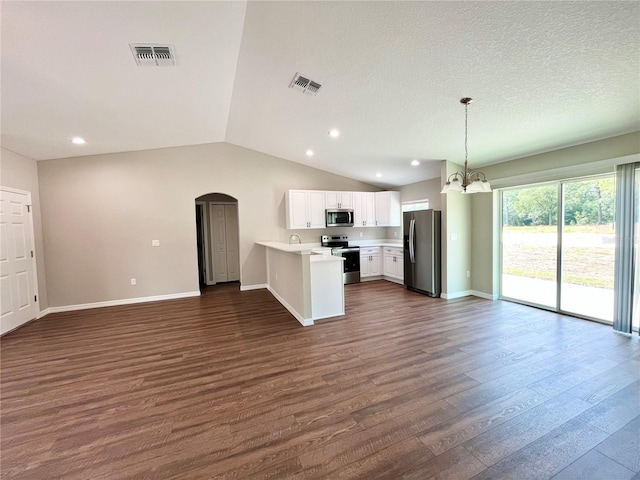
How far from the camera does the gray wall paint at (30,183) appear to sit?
3857 mm

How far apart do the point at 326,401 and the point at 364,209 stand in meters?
5.22

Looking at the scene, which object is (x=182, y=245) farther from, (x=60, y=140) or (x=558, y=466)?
(x=558, y=466)

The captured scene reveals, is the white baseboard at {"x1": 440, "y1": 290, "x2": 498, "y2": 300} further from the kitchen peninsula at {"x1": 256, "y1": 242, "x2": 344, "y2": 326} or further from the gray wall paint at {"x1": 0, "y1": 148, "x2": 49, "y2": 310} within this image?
Answer: the gray wall paint at {"x1": 0, "y1": 148, "x2": 49, "y2": 310}

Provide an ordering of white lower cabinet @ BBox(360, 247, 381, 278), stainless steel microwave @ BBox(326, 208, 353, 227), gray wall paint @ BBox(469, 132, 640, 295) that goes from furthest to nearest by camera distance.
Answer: white lower cabinet @ BBox(360, 247, 381, 278) < stainless steel microwave @ BBox(326, 208, 353, 227) < gray wall paint @ BBox(469, 132, 640, 295)

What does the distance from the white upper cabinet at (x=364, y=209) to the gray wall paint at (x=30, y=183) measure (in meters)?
6.19

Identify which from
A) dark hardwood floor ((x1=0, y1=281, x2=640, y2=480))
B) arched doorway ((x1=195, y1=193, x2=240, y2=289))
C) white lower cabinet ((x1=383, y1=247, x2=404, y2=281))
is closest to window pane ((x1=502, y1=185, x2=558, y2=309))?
dark hardwood floor ((x1=0, y1=281, x2=640, y2=480))

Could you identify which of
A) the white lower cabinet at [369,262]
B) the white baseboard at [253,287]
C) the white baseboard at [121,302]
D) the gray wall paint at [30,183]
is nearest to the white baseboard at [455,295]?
the white lower cabinet at [369,262]

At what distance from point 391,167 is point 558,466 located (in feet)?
16.4

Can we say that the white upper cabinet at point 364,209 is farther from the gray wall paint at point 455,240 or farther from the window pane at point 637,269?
the window pane at point 637,269

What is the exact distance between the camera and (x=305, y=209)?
608 cm

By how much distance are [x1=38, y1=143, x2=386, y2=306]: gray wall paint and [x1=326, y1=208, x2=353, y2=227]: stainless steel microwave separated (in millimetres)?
1292

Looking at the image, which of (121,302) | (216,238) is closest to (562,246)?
(216,238)

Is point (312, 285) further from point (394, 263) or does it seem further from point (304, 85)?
point (394, 263)

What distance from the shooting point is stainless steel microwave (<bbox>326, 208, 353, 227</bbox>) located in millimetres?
6300
